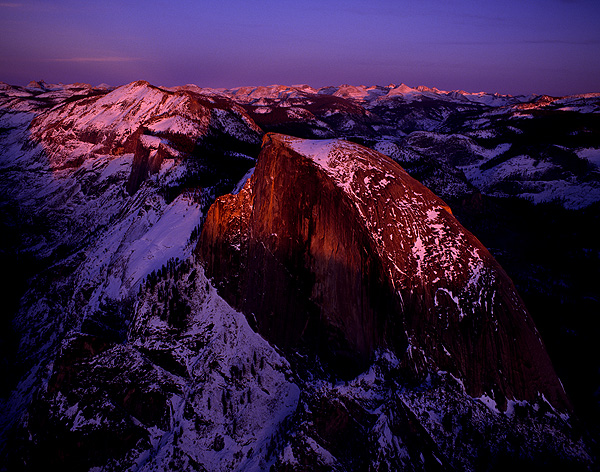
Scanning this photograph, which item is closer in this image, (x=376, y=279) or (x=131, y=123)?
(x=376, y=279)

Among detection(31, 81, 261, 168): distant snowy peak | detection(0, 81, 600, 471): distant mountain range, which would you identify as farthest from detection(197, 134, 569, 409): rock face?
detection(31, 81, 261, 168): distant snowy peak

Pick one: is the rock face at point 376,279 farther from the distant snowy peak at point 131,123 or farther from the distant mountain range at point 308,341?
the distant snowy peak at point 131,123

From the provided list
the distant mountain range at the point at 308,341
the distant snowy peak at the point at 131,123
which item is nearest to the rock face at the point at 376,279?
the distant mountain range at the point at 308,341

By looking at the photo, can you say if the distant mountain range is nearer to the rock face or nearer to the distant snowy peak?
the rock face

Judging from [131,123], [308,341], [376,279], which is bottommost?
[308,341]

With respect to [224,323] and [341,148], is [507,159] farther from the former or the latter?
[224,323]

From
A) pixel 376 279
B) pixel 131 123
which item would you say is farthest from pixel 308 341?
pixel 131 123

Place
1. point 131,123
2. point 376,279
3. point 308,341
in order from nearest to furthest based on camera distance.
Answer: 1. point 376,279
2. point 308,341
3. point 131,123

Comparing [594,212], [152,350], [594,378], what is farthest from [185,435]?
[594,212]

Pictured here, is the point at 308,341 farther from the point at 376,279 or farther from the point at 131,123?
the point at 131,123
